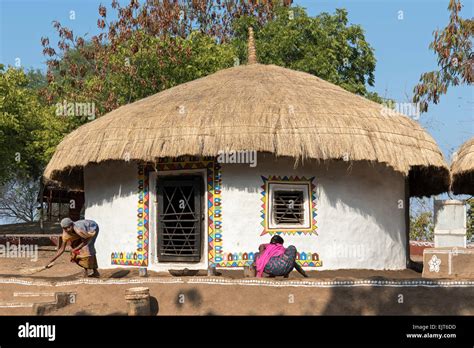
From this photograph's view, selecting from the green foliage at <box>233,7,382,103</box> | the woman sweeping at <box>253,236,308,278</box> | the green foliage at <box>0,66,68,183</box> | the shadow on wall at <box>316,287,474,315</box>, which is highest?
the green foliage at <box>233,7,382,103</box>

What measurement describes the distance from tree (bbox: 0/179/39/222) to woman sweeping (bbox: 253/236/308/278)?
26721mm

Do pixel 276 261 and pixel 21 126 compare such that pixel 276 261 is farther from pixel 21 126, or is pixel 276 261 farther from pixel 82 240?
pixel 21 126

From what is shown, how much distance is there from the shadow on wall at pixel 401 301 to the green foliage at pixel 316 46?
14572mm

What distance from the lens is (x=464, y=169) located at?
13.4 metres

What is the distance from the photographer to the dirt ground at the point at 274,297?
311 inches

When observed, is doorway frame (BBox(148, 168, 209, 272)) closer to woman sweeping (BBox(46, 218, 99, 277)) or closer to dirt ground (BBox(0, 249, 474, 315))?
woman sweeping (BBox(46, 218, 99, 277))

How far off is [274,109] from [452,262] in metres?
3.59

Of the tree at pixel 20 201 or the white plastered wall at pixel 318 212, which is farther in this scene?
the tree at pixel 20 201

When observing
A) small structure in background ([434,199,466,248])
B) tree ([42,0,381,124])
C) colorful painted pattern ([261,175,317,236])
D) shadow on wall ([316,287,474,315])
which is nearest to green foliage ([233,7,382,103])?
tree ([42,0,381,124])

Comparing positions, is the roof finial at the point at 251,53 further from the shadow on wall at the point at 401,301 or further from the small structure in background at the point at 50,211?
the shadow on wall at the point at 401,301

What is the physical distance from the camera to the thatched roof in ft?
44.1

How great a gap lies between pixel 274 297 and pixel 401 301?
4.76 ft

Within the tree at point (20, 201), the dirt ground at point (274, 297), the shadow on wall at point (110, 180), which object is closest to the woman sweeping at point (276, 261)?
the dirt ground at point (274, 297)
